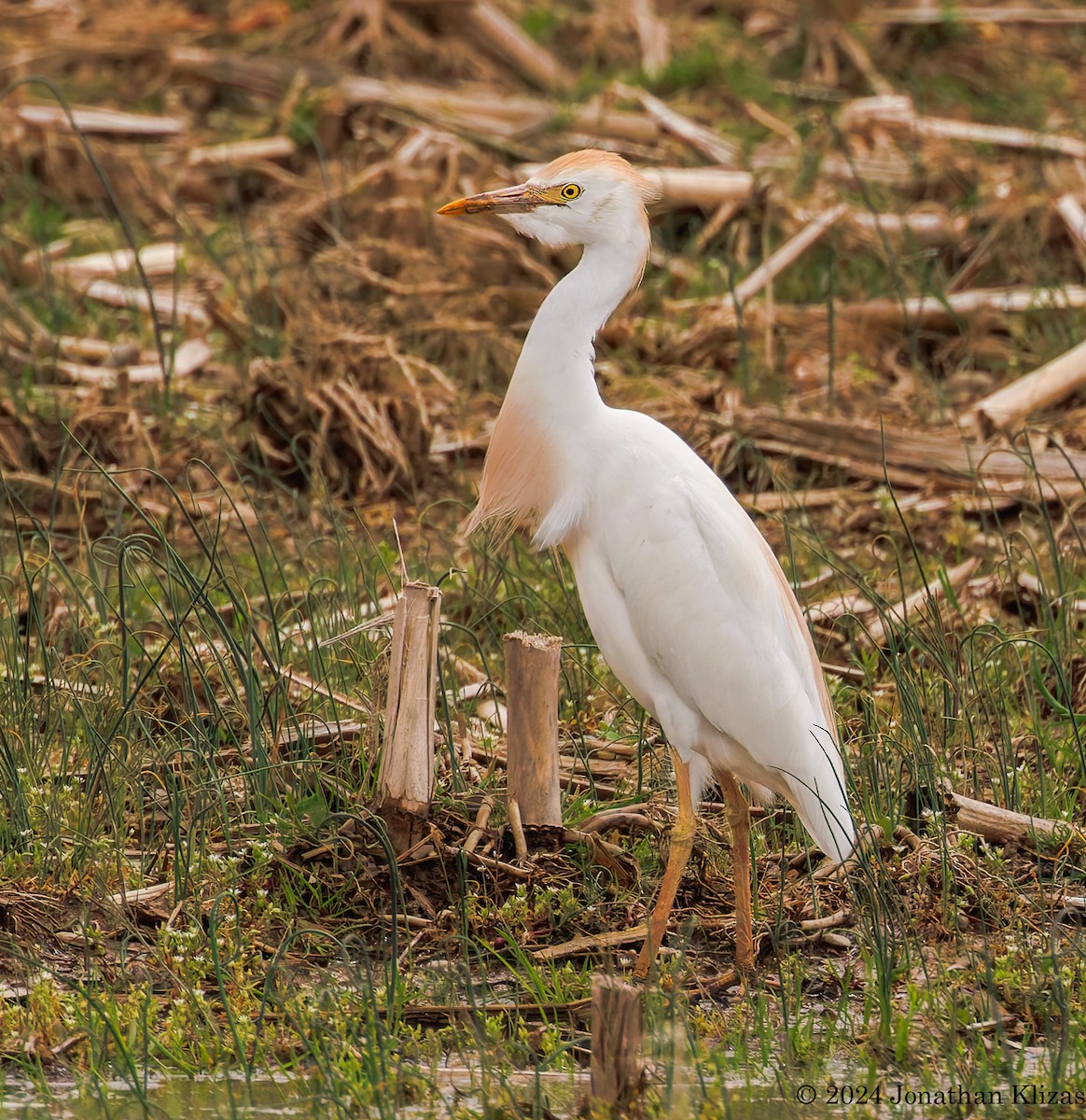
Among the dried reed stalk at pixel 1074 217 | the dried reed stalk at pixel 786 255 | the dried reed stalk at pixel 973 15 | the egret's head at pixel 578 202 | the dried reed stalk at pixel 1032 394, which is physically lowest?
the egret's head at pixel 578 202

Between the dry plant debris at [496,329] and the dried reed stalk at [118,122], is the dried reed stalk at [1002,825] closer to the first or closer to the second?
the dry plant debris at [496,329]

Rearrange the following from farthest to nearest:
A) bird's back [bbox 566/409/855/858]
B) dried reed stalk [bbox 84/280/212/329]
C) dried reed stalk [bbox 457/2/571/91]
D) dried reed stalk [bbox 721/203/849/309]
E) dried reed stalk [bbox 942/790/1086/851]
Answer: dried reed stalk [bbox 457/2/571/91]
dried reed stalk [bbox 84/280/212/329]
dried reed stalk [bbox 721/203/849/309]
dried reed stalk [bbox 942/790/1086/851]
bird's back [bbox 566/409/855/858]

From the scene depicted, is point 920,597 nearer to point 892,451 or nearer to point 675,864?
point 892,451

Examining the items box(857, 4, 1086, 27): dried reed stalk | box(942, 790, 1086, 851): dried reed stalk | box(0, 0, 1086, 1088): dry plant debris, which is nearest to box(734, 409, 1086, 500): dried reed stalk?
box(0, 0, 1086, 1088): dry plant debris

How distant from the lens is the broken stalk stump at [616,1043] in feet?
10.7

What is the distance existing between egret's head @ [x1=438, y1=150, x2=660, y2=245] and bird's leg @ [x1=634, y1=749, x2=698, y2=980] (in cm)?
147

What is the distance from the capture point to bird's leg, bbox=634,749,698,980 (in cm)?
429

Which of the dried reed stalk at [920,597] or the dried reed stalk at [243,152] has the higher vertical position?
the dried reed stalk at [243,152]

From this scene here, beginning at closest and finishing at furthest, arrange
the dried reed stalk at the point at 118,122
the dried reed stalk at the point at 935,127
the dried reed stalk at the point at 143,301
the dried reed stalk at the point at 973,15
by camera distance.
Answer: the dried reed stalk at the point at 143,301 → the dried reed stalk at the point at 935,127 → the dried reed stalk at the point at 118,122 → the dried reed stalk at the point at 973,15

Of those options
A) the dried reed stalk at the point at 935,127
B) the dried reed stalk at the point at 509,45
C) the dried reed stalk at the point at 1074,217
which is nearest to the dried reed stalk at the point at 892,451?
the dried reed stalk at the point at 1074,217

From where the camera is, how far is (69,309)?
30.8ft

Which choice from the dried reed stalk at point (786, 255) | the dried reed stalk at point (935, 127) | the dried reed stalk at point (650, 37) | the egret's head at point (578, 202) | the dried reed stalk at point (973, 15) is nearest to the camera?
the egret's head at point (578, 202)

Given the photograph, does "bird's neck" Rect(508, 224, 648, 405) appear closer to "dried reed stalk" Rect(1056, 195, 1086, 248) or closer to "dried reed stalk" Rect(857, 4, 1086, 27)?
"dried reed stalk" Rect(1056, 195, 1086, 248)

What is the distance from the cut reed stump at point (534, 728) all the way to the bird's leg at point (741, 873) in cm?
51
